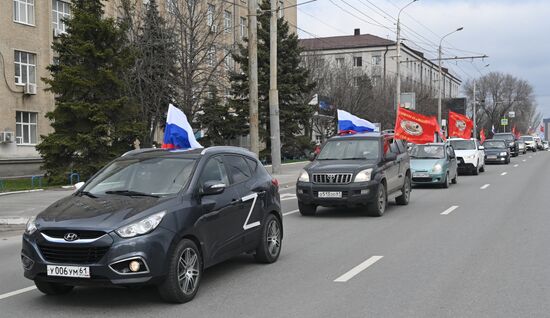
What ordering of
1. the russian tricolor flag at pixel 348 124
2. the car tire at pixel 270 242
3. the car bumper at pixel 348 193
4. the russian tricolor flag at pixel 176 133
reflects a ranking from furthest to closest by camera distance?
the russian tricolor flag at pixel 348 124 < the car bumper at pixel 348 193 < the russian tricolor flag at pixel 176 133 < the car tire at pixel 270 242

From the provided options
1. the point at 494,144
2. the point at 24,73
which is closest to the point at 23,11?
the point at 24,73

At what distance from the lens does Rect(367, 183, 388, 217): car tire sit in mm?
12539

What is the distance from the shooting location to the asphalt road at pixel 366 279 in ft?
18.8

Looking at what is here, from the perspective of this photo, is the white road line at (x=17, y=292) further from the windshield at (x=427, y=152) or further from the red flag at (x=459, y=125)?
the red flag at (x=459, y=125)

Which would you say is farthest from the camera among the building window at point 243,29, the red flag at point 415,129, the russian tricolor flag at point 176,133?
the building window at point 243,29

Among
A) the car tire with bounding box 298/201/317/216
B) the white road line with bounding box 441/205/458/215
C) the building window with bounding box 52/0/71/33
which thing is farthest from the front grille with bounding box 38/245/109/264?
the building window with bounding box 52/0/71/33

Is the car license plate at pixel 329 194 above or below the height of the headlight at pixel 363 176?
below

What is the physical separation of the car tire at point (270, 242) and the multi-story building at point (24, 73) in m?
20.0

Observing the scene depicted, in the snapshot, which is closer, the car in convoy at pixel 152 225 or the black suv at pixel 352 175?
the car in convoy at pixel 152 225

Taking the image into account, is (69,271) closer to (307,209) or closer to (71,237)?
(71,237)

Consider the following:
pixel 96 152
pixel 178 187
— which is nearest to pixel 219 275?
pixel 178 187

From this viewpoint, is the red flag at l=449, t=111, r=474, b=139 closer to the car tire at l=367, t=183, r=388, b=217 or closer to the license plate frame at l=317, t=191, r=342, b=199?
the car tire at l=367, t=183, r=388, b=217

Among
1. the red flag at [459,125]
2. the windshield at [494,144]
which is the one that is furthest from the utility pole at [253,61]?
the windshield at [494,144]

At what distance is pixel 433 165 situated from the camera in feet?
65.4
